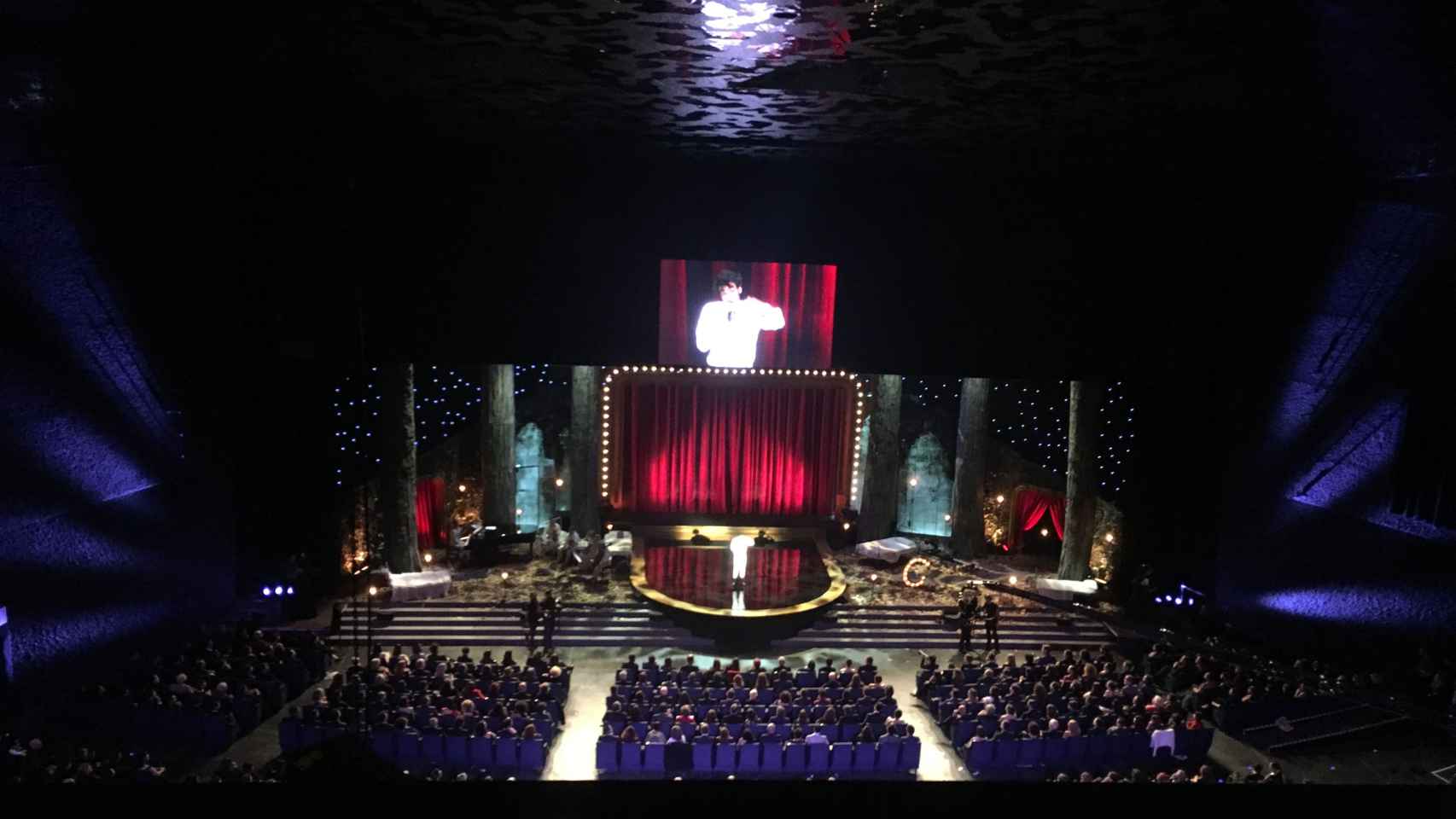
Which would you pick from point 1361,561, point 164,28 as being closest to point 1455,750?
point 1361,561

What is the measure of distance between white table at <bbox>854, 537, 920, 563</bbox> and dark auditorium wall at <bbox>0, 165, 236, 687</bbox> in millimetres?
12102

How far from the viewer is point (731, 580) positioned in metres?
17.9

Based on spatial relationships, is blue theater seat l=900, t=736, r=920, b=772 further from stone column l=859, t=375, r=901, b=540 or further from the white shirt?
stone column l=859, t=375, r=901, b=540

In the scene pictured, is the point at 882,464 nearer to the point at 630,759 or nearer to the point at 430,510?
the point at 430,510

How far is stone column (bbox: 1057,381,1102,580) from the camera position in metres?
18.0

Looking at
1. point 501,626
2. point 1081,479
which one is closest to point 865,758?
point 501,626

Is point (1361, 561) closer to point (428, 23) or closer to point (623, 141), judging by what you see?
point (623, 141)

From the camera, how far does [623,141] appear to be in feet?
32.2

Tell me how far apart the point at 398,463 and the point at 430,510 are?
2.77 meters

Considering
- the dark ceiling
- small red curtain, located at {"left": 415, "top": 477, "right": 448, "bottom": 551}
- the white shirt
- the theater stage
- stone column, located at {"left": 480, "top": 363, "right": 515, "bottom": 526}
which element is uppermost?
the dark ceiling

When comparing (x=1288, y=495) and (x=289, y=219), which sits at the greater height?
(x=289, y=219)

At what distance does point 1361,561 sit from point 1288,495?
1.50 meters

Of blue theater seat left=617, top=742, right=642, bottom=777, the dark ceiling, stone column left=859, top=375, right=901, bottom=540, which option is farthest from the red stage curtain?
the dark ceiling

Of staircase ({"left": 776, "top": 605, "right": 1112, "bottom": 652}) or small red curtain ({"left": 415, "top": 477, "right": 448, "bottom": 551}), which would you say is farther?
small red curtain ({"left": 415, "top": 477, "right": 448, "bottom": 551})
